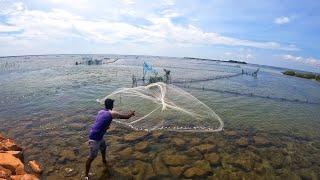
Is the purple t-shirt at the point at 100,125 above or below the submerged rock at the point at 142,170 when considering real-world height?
above

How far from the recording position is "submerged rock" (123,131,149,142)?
42.5 feet

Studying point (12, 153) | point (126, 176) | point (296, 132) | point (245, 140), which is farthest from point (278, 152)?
point (12, 153)

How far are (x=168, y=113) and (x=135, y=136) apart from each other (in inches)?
185

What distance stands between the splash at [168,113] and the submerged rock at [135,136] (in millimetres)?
603

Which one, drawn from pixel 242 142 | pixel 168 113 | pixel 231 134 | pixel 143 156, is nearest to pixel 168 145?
pixel 143 156

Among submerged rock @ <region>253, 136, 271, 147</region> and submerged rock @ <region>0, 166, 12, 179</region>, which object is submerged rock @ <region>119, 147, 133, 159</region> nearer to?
submerged rock @ <region>0, 166, 12, 179</region>

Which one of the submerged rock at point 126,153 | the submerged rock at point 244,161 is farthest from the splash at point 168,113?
the submerged rock at point 244,161

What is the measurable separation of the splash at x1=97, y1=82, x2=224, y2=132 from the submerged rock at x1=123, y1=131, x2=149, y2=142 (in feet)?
1.98

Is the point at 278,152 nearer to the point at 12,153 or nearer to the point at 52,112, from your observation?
the point at 12,153

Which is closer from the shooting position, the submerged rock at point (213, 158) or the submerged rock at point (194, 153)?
the submerged rock at point (213, 158)

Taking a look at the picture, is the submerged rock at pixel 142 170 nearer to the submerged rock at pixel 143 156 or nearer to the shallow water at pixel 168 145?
the shallow water at pixel 168 145

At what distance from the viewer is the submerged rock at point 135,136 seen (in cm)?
1295

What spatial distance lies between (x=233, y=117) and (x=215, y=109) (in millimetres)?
2458

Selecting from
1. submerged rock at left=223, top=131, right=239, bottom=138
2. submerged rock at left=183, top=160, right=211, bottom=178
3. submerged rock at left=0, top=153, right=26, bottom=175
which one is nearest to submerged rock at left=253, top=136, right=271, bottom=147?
submerged rock at left=223, top=131, right=239, bottom=138
